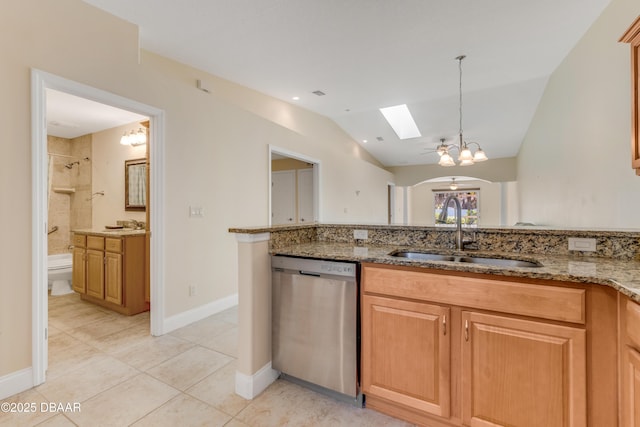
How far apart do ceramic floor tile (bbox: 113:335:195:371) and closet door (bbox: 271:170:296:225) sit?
3.56m

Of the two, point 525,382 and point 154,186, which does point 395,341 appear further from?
point 154,186

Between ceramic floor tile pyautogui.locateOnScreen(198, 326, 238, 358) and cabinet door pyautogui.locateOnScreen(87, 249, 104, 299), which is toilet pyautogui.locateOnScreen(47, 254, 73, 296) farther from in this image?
ceramic floor tile pyautogui.locateOnScreen(198, 326, 238, 358)

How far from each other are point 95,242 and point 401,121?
18.6ft

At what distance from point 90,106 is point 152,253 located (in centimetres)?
220

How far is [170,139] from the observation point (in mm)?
2713

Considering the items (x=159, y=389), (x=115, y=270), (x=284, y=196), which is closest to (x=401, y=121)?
(x=284, y=196)

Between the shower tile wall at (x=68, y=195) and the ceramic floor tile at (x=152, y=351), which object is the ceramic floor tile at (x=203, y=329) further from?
the shower tile wall at (x=68, y=195)

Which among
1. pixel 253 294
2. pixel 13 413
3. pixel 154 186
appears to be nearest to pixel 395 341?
pixel 253 294

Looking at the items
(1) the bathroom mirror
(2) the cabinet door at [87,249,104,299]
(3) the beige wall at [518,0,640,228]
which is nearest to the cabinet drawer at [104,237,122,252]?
(2) the cabinet door at [87,249,104,299]

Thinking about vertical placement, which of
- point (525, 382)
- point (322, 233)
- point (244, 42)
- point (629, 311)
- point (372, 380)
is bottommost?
point (372, 380)

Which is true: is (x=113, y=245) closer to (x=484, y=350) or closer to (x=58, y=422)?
(x=58, y=422)

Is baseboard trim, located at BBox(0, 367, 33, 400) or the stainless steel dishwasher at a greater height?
the stainless steel dishwasher

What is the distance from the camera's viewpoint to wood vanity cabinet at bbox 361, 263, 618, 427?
44.9 inches

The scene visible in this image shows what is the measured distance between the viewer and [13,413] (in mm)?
1605
